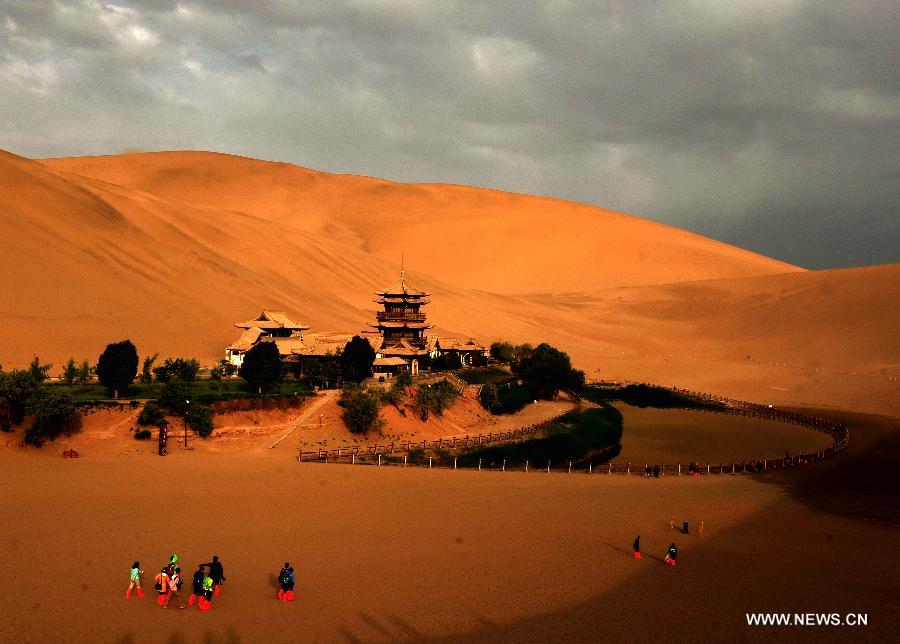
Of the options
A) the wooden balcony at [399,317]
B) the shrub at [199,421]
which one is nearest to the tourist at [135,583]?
the shrub at [199,421]

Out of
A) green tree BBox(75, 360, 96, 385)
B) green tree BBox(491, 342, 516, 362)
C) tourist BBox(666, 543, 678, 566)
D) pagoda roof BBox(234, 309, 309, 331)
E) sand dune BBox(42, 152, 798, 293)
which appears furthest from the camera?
sand dune BBox(42, 152, 798, 293)

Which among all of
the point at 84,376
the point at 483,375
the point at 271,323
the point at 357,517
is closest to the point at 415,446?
the point at 357,517

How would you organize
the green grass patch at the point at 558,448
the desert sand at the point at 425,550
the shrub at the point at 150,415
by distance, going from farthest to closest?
the green grass patch at the point at 558,448
the shrub at the point at 150,415
the desert sand at the point at 425,550

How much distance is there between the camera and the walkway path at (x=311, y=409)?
126ft

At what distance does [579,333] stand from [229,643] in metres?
89.3

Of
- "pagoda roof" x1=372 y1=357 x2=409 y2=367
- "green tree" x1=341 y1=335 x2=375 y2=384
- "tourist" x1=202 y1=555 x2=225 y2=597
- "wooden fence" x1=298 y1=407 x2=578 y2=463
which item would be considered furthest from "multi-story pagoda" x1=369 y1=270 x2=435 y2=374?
"tourist" x1=202 y1=555 x2=225 y2=597

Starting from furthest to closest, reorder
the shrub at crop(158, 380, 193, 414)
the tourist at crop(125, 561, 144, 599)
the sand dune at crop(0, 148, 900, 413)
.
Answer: the sand dune at crop(0, 148, 900, 413) < the shrub at crop(158, 380, 193, 414) < the tourist at crop(125, 561, 144, 599)

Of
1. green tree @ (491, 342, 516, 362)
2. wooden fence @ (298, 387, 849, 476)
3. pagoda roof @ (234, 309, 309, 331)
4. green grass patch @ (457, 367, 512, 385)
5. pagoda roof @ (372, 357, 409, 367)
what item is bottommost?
wooden fence @ (298, 387, 849, 476)

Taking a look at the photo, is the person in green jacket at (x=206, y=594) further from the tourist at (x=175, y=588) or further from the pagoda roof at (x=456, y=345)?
the pagoda roof at (x=456, y=345)

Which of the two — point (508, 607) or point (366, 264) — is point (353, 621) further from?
point (366, 264)

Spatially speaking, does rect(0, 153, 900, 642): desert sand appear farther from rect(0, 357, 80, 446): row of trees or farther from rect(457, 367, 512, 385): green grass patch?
rect(457, 367, 512, 385): green grass patch

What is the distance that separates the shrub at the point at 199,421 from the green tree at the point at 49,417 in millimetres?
4312

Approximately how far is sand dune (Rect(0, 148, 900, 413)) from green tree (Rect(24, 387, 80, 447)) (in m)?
17.9

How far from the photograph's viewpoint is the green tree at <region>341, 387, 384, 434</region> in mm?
40906
